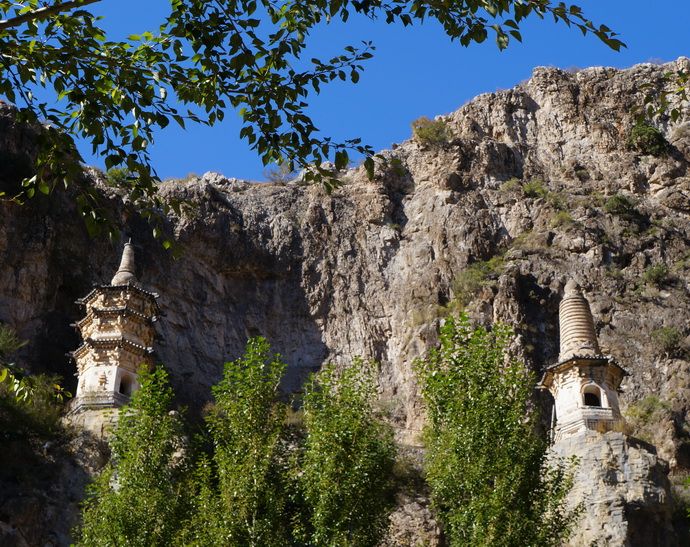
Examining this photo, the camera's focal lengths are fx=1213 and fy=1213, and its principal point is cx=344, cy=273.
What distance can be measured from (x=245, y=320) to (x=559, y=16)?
36742mm

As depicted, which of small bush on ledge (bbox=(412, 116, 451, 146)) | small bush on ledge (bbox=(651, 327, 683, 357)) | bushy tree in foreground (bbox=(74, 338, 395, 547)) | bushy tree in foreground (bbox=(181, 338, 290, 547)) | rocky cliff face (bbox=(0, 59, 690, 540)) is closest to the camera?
bushy tree in foreground (bbox=(181, 338, 290, 547))

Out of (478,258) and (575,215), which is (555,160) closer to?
(575,215)

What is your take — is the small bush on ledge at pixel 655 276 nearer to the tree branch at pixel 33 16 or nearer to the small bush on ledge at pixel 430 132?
the small bush on ledge at pixel 430 132

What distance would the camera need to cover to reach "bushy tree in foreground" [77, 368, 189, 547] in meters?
24.2

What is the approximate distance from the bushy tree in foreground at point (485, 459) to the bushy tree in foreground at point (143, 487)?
5505 millimetres

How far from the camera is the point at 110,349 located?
37062mm

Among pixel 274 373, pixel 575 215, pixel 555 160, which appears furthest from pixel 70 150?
pixel 555 160

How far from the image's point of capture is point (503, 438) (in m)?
25.5

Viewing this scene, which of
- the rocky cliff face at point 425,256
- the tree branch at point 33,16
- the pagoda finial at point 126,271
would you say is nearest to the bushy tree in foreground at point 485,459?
the tree branch at point 33,16

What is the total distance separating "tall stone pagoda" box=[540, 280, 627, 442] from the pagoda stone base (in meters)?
0.76

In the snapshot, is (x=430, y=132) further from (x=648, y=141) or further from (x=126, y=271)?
(x=126, y=271)

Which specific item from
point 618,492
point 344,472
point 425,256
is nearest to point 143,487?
point 344,472

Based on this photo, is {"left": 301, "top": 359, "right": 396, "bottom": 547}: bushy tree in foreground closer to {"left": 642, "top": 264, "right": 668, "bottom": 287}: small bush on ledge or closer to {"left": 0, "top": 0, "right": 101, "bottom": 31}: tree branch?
{"left": 0, "top": 0, "right": 101, "bottom": 31}: tree branch

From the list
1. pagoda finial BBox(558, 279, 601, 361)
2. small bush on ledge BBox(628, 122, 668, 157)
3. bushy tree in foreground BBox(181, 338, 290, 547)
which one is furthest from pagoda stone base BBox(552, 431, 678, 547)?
small bush on ledge BBox(628, 122, 668, 157)
